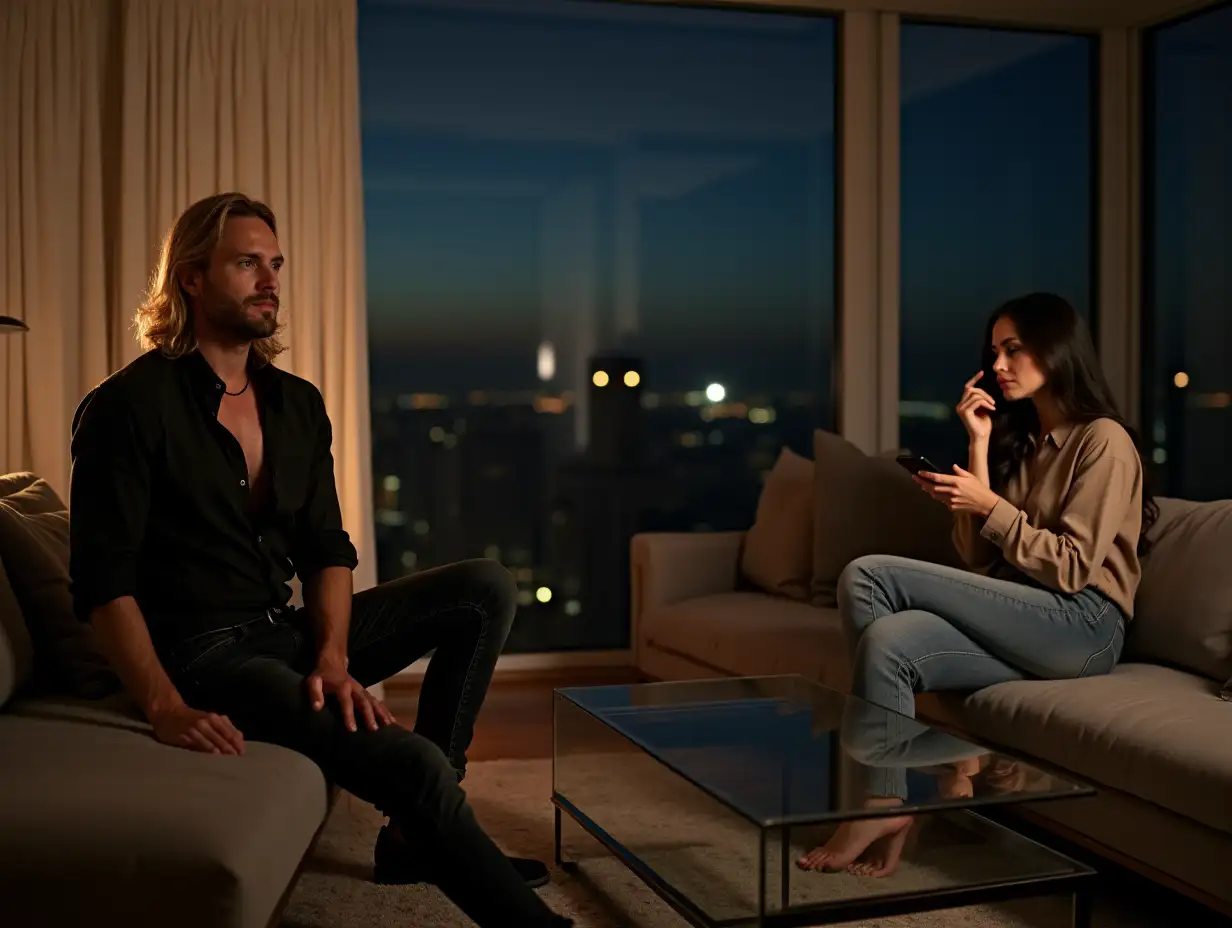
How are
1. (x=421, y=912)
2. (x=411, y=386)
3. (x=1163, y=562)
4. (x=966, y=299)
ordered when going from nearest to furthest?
1. (x=421, y=912)
2. (x=1163, y=562)
3. (x=411, y=386)
4. (x=966, y=299)

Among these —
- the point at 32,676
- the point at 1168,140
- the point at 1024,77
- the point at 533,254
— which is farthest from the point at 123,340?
the point at 1168,140

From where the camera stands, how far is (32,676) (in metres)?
2.72

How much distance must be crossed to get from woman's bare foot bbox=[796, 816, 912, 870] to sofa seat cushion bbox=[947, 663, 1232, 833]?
583 millimetres

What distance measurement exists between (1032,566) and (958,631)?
0.70 feet

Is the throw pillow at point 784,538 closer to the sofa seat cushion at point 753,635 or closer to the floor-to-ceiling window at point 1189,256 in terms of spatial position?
the sofa seat cushion at point 753,635

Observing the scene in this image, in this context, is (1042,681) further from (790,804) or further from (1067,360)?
(790,804)

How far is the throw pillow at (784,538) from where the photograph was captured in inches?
173

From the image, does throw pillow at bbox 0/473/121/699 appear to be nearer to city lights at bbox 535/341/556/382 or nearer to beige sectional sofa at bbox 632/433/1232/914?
beige sectional sofa at bbox 632/433/1232/914

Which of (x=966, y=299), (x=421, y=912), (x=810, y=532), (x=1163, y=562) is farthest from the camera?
(x=966, y=299)

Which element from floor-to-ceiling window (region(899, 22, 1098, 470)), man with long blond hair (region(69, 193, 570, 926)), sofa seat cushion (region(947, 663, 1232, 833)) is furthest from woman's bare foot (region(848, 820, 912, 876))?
floor-to-ceiling window (region(899, 22, 1098, 470))

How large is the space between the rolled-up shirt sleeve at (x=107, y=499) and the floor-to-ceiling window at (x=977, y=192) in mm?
3912

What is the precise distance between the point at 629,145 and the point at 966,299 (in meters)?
1.56

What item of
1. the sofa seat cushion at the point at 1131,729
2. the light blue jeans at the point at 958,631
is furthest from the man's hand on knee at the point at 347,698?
the sofa seat cushion at the point at 1131,729

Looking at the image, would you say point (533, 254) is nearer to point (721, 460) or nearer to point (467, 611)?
point (721, 460)
